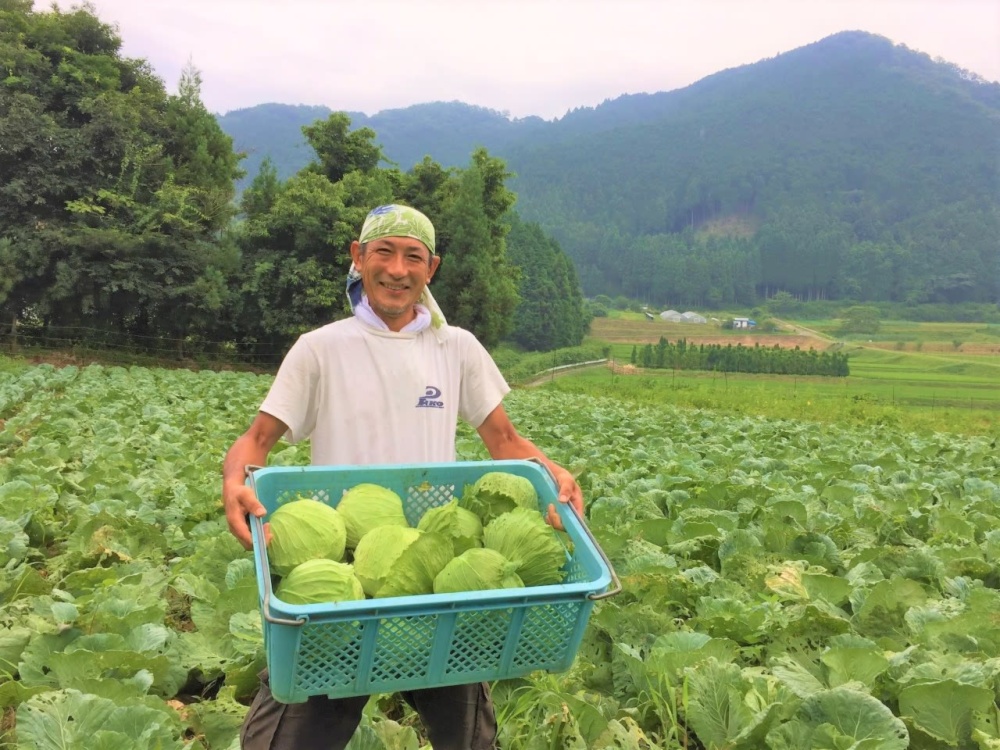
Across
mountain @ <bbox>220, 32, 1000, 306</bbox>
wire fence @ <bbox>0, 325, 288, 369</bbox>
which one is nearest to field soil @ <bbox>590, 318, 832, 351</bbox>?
mountain @ <bbox>220, 32, 1000, 306</bbox>

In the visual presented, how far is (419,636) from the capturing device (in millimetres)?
1565

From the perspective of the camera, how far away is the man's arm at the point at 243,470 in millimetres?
1851

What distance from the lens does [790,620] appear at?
3.23m

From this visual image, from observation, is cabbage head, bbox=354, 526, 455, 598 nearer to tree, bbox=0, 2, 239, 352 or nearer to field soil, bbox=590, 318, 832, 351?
tree, bbox=0, 2, 239, 352

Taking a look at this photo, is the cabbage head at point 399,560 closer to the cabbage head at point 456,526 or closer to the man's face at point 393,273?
the cabbage head at point 456,526

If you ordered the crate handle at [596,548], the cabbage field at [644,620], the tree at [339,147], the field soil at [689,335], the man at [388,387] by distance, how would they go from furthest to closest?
1. the field soil at [689,335]
2. the tree at [339,147]
3. the cabbage field at [644,620]
4. the man at [388,387]
5. the crate handle at [596,548]

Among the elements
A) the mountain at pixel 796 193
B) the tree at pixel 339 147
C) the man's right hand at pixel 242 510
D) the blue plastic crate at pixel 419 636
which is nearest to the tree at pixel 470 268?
the tree at pixel 339 147

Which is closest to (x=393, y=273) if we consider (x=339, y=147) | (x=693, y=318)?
(x=339, y=147)

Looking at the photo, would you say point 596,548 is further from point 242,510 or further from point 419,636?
point 242,510

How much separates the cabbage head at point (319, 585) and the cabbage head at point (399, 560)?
0.06 metres

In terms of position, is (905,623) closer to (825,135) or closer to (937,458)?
(937,458)

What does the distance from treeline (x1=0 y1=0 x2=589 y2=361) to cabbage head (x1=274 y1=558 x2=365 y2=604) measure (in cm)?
2342

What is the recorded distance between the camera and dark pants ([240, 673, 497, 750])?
191 cm

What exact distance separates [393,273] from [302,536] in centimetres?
86
